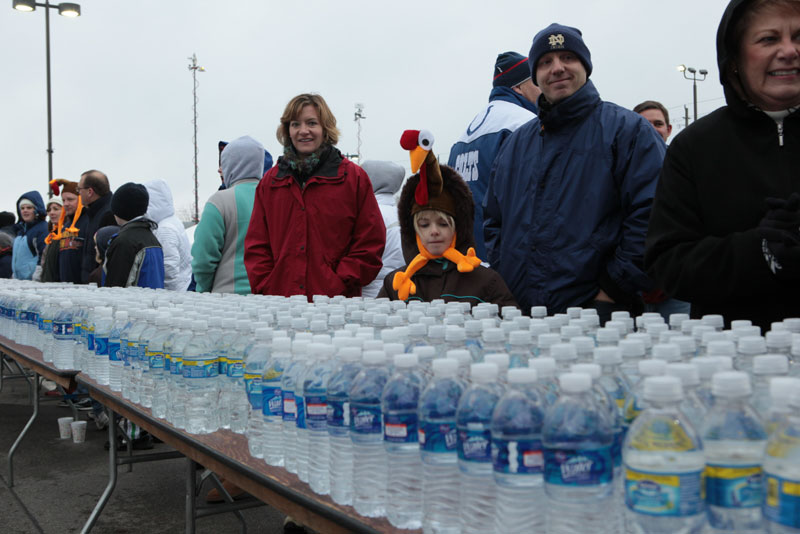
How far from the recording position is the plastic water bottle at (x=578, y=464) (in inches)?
46.6

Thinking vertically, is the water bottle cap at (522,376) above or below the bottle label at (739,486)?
above

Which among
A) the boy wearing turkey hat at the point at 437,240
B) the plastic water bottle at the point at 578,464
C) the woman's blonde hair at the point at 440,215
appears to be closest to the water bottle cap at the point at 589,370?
the plastic water bottle at the point at 578,464

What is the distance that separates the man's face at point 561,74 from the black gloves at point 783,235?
5.06 ft

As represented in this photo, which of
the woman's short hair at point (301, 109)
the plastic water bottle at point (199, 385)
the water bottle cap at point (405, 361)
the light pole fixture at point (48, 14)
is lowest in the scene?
the plastic water bottle at point (199, 385)

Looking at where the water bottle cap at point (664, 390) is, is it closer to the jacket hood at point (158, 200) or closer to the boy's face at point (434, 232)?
the boy's face at point (434, 232)

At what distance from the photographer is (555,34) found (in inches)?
136

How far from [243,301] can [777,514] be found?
9.23ft

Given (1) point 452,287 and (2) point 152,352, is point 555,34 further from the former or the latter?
(2) point 152,352

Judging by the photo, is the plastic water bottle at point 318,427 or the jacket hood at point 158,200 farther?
the jacket hood at point 158,200

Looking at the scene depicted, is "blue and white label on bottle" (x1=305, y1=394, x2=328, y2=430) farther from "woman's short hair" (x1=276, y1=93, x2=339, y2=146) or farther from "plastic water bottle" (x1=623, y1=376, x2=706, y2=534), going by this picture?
"woman's short hair" (x1=276, y1=93, x2=339, y2=146)

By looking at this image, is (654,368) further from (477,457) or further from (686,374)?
(477,457)

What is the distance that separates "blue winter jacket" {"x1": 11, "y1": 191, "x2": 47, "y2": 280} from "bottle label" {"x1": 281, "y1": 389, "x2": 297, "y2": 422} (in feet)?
32.3

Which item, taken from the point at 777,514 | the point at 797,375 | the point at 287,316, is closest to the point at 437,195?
the point at 287,316

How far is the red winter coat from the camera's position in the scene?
4348mm
